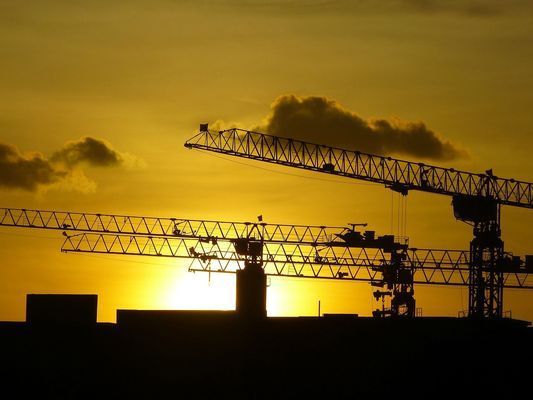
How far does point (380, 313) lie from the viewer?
655 feet

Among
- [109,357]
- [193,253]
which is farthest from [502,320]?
[193,253]

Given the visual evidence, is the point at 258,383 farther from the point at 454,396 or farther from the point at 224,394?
the point at 454,396

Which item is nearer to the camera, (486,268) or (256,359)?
(256,359)

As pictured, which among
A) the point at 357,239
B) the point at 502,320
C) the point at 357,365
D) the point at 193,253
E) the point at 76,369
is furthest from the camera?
the point at 193,253

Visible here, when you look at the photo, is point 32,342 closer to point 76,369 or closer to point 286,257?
point 76,369

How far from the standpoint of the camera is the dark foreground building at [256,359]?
9925 cm

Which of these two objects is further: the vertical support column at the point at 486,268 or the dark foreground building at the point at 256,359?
the vertical support column at the point at 486,268

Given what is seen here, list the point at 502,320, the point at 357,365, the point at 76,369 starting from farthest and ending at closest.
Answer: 1. the point at 502,320
2. the point at 357,365
3. the point at 76,369

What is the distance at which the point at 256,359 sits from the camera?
349 feet

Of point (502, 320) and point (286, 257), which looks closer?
point (502, 320)

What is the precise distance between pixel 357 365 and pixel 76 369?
24.2 meters

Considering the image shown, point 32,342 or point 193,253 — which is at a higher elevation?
point 193,253

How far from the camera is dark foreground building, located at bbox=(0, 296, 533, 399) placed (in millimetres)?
99250

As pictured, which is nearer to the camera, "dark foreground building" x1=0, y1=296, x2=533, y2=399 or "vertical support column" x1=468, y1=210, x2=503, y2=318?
"dark foreground building" x1=0, y1=296, x2=533, y2=399
